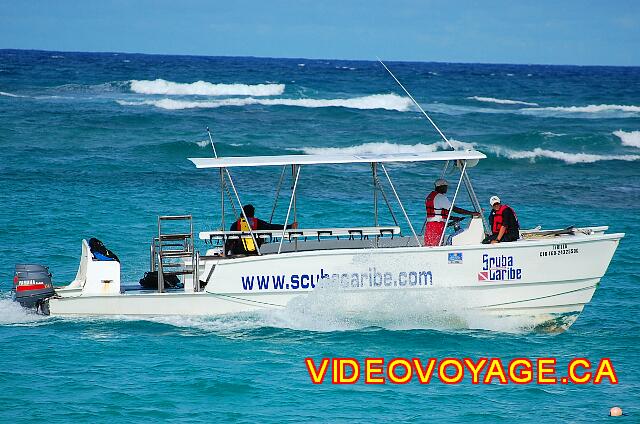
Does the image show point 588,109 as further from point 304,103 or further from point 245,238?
point 245,238

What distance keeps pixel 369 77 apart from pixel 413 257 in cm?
7272

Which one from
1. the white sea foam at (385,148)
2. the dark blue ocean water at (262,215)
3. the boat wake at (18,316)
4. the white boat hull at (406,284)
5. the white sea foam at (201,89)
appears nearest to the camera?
the dark blue ocean water at (262,215)

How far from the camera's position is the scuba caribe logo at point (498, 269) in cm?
1335

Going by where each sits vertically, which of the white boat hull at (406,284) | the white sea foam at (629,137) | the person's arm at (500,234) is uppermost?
the white sea foam at (629,137)

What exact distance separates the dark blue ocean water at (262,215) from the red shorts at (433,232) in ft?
3.61

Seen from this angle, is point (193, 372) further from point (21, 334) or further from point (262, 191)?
point (262, 191)

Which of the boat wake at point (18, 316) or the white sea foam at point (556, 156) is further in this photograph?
the white sea foam at point (556, 156)

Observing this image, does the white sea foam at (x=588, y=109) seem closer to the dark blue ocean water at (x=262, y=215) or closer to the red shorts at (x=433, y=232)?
the dark blue ocean water at (x=262, y=215)

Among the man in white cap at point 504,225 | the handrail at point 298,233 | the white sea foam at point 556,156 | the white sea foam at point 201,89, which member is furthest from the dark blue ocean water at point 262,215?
the white sea foam at point 201,89

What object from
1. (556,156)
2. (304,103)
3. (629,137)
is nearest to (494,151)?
(556,156)

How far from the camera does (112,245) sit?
63.4 ft

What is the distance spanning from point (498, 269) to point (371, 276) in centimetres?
179

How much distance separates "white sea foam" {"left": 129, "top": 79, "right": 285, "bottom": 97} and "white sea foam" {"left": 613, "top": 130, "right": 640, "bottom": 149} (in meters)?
25.7

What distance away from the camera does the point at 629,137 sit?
42.0 meters
